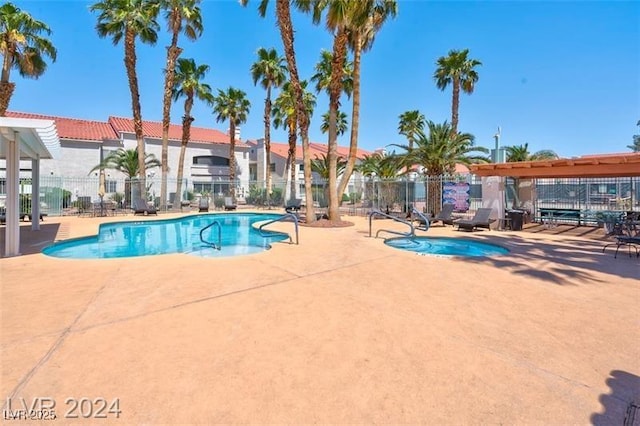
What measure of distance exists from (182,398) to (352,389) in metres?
1.42

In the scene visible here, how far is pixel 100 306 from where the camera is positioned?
509cm

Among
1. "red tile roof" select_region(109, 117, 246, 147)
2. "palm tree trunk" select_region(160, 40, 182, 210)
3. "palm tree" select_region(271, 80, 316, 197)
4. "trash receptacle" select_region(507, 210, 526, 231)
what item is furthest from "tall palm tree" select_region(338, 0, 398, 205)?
"red tile roof" select_region(109, 117, 246, 147)

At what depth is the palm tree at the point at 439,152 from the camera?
1873cm

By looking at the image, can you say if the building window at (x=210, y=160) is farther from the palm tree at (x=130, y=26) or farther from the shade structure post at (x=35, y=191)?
the shade structure post at (x=35, y=191)

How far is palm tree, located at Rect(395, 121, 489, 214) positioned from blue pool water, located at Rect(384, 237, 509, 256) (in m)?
7.17

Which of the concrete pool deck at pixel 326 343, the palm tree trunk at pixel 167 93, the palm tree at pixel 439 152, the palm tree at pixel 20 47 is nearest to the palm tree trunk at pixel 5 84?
the palm tree at pixel 20 47

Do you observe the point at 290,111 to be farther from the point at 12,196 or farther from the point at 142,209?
the point at 12,196

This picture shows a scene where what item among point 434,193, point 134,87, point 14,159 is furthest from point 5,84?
point 434,193

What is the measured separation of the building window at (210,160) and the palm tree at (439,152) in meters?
22.0

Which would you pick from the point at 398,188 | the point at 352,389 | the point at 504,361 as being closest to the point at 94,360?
the point at 352,389

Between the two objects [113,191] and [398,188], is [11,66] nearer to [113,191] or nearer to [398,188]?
[113,191]

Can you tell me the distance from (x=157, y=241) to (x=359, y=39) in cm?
1310

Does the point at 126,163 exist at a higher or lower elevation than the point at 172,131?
lower

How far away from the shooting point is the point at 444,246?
1188 cm
